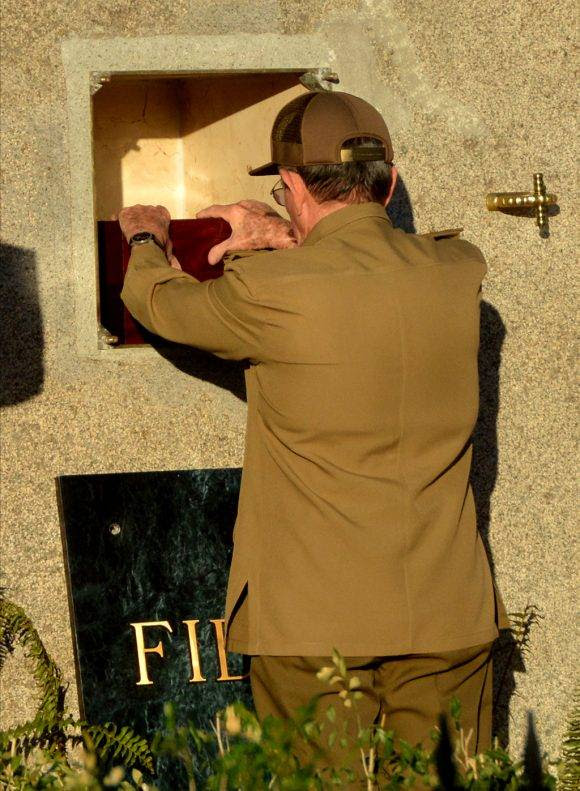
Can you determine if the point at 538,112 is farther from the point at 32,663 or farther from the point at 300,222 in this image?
the point at 32,663

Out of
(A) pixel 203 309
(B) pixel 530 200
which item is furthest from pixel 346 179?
(B) pixel 530 200

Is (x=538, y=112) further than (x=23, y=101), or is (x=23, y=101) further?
(x=538, y=112)

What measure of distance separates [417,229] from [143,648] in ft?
5.21

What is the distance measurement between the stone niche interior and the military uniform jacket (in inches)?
55.0

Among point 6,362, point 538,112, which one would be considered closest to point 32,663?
point 6,362

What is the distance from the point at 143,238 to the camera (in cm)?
372

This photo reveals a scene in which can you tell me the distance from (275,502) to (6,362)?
1110 mm

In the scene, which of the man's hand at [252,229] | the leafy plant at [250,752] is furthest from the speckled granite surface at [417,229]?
the man's hand at [252,229]

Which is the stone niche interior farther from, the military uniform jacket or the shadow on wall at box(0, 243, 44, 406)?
the military uniform jacket

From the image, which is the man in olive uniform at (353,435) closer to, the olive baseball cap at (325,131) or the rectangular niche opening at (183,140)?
the olive baseball cap at (325,131)

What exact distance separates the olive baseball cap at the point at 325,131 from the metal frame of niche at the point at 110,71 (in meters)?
0.66

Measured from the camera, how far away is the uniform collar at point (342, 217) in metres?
3.32

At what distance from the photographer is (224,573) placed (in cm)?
413

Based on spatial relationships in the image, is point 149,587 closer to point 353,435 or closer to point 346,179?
point 353,435
